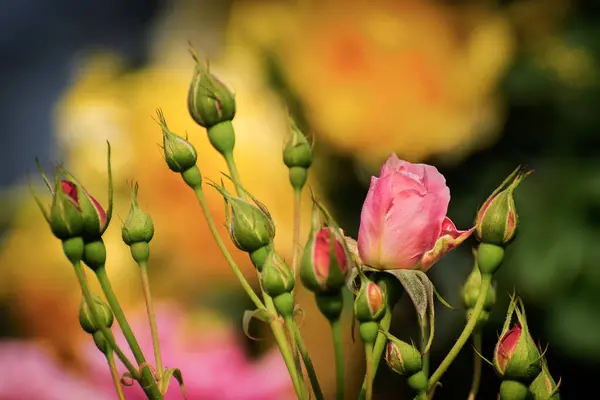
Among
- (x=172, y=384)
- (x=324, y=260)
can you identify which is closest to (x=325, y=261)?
(x=324, y=260)

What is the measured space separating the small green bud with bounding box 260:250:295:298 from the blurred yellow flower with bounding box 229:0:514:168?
1.50ft

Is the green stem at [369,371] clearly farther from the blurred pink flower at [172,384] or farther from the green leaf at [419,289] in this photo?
the blurred pink flower at [172,384]

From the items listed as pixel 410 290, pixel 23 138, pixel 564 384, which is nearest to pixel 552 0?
pixel 564 384

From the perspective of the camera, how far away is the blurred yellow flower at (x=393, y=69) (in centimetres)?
71

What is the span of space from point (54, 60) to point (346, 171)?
1.10 meters

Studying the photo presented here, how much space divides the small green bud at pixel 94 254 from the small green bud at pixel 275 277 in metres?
0.05

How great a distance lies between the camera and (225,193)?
25cm

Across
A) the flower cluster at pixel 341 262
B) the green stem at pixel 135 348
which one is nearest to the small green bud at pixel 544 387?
the flower cluster at pixel 341 262

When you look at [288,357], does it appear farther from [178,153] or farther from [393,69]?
[393,69]

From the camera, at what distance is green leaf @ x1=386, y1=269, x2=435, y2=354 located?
26cm

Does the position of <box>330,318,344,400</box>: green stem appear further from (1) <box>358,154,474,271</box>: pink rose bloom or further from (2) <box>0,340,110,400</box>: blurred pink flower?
(2) <box>0,340,110,400</box>: blurred pink flower

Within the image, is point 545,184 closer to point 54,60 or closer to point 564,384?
point 564,384

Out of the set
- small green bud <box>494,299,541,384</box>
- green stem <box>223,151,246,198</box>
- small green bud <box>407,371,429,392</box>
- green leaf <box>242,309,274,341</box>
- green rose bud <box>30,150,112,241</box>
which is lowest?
small green bud <box>494,299,541,384</box>

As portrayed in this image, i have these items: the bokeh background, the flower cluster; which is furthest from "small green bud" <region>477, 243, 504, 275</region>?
the bokeh background
